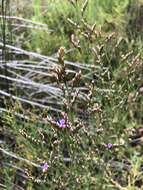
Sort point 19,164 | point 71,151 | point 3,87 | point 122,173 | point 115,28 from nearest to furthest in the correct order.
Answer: point 71,151 < point 19,164 < point 122,173 < point 3,87 < point 115,28

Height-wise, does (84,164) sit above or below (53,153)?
below

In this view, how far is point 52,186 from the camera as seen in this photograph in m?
1.65

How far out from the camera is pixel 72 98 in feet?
6.91

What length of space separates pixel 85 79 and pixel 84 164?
73cm

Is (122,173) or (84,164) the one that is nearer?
(84,164)

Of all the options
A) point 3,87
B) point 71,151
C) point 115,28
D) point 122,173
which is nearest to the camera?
point 71,151

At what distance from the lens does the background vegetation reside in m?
1.60

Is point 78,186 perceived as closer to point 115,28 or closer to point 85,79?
point 85,79

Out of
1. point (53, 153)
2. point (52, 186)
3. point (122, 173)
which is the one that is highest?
point (53, 153)

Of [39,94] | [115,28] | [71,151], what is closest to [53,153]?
[71,151]

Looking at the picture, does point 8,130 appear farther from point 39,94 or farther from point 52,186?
point 52,186

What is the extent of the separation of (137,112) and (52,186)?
876 millimetres

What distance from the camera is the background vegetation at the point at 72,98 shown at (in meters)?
1.60

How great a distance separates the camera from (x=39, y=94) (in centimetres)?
239
